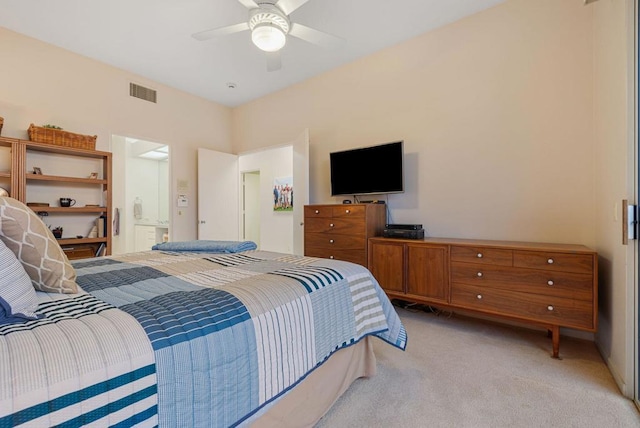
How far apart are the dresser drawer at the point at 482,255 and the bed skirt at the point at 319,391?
3.80ft

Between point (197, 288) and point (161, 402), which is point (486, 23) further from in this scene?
point (161, 402)

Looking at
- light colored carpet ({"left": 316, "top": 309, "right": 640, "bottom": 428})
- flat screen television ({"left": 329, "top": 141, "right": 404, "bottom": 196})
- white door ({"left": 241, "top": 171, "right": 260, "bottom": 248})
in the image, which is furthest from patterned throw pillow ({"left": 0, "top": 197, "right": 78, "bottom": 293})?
white door ({"left": 241, "top": 171, "right": 260, "bottom": 248})

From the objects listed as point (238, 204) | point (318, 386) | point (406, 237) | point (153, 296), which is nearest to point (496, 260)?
point (406, 237)

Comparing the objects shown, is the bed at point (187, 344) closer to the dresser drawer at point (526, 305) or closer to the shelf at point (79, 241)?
the dresser drawer at point (526, 305)

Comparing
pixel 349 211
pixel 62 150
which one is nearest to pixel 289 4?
pixel 349 211

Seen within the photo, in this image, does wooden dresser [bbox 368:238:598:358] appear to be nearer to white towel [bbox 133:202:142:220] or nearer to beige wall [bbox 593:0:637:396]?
beige wall [bbox 593:0:637:396]

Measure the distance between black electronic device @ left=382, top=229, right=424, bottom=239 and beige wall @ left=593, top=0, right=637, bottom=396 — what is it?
127 cm

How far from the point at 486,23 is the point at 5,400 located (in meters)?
3.73

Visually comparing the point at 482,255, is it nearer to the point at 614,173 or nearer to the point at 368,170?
the point at 614,173

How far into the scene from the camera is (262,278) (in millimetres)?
1294

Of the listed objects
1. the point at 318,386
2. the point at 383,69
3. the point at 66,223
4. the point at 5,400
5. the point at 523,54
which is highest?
the point at 383,69

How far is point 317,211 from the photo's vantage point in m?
3.32

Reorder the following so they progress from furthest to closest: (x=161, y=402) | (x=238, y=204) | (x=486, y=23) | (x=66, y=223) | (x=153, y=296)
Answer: (x=238, y=204) < (x=66, y=223) < (x=486, y=23) < (x=153, y=296) < (x=161, y=402)

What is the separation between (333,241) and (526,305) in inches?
70.8
